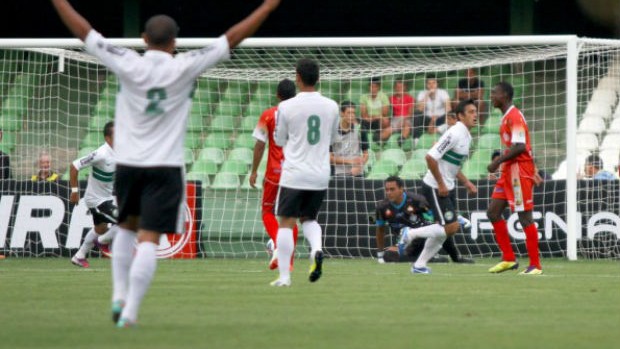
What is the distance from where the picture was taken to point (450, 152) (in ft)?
48.8

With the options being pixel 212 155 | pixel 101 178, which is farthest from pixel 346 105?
pixel 101 178

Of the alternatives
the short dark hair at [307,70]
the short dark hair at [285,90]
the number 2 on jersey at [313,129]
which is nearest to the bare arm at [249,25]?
the short dark hair at [307,70]

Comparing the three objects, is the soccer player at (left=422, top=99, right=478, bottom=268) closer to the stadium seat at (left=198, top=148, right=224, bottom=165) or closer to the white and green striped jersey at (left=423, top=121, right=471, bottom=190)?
the white and green striped jersey at (left=423, top=121, right=471, bottom=190)

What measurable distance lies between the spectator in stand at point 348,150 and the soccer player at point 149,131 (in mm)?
12326

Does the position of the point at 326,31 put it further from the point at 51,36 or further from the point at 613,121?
the point at 613,121

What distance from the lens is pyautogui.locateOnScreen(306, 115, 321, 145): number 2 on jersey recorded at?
11.5 metres

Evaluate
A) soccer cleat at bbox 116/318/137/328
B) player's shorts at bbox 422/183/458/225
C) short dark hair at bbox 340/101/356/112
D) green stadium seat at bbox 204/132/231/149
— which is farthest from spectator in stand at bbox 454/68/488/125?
soccer cleat at bbox 116/318/137/328

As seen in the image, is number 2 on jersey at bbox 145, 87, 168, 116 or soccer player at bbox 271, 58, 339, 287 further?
soccer player at bbox 271, 58, 339, 287

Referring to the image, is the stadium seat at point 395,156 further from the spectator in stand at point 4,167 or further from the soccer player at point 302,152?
the soccer player at point 302,152

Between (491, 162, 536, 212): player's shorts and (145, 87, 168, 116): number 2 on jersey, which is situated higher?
(145, 87, 168, 116): number 2 on jersey

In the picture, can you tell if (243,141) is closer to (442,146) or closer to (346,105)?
(346,105)

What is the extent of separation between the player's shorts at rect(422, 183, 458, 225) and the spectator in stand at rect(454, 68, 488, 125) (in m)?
6.70

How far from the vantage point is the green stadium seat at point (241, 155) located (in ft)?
70.9

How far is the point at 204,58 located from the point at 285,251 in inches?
147
